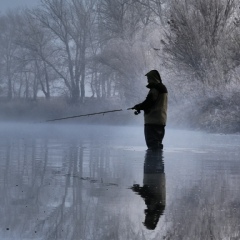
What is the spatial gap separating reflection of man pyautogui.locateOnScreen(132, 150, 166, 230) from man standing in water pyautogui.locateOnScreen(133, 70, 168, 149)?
1.84 metres

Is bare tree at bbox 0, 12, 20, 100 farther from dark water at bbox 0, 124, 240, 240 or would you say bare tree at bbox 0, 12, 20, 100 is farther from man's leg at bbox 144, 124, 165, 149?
dark water at bbox 0, 124, 240, 240

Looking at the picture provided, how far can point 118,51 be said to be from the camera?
181 feet

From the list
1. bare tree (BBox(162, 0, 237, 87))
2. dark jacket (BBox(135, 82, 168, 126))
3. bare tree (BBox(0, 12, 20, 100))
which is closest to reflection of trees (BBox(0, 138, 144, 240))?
dark jacket (BBox(135, 82, 168, 126))

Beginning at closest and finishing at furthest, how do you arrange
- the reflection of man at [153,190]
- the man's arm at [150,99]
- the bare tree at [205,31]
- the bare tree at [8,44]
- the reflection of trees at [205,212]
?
1. the reflection of trees at [205,212]
2. the reflection of man at [153,190]
3. the man's arm at [150,99]
4. the bare tree at [205,31]
5. the bare tree at [8,44]

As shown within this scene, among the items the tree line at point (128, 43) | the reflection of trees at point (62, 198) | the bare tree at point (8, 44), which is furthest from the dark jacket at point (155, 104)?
the bare tree at point (8, 44)

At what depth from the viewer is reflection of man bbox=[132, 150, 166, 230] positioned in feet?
Result: 25.2

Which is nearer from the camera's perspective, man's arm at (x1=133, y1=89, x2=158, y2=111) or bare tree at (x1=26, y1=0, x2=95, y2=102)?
man's arm at (x1=133, y1=89, x2=158, y2=111)

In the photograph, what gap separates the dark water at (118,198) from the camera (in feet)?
22.3

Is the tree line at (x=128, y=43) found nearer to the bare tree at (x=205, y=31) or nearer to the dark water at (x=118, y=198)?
Result: the bare tree at (x=205, y=31)

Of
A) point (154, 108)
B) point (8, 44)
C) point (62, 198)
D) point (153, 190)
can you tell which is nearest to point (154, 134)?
point (154, 108)

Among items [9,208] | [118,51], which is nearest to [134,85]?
[118,51]

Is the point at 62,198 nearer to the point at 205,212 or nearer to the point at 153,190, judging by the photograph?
the point at 153,190

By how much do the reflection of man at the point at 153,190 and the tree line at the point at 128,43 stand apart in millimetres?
23235

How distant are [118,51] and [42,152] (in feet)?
121
